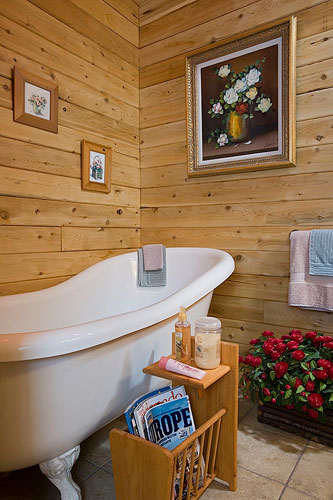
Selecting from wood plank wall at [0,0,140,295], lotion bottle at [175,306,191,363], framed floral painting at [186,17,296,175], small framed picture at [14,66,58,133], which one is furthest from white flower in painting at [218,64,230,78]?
lotion bottle at [175,306,191,363]

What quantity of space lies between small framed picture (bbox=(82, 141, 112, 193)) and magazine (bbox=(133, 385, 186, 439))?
1.37 m

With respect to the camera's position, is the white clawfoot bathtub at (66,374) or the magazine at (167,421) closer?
the white clawfoot bathtub at (66,374)

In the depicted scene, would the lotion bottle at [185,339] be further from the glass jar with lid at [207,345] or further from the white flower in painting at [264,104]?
the white flower in painting at [264,104]

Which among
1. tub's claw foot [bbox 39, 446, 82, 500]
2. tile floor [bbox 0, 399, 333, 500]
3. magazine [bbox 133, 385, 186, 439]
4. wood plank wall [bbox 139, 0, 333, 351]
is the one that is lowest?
tile floor [bbox 0, 399, 333, 500]

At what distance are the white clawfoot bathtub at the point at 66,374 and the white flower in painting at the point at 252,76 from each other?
1257mm

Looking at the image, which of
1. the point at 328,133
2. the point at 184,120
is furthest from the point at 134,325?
the point at 184,120

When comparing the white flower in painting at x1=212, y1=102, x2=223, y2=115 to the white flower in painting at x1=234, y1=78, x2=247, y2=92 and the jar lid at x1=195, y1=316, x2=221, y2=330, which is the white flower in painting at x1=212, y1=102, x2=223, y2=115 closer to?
the white flower in painting at x1=234, y1=78, x2=247, y2=92

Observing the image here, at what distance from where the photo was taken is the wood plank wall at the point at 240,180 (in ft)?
6.27

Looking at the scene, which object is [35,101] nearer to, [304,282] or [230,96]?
[230,96]

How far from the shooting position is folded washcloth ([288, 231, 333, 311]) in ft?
5.92

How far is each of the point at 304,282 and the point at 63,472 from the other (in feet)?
4.58

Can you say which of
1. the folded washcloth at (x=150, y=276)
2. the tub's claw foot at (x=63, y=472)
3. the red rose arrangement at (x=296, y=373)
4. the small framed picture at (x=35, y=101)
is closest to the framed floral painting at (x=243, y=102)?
the folded washcloth at (x=150, y=276)

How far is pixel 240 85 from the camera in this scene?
6.97ft

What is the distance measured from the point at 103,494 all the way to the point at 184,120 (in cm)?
213
